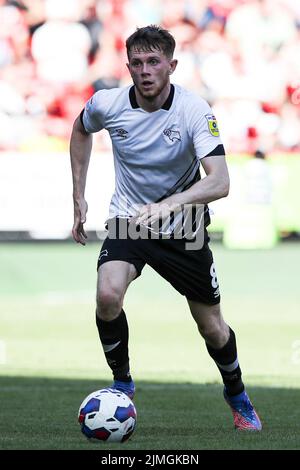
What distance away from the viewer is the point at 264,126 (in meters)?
17.3

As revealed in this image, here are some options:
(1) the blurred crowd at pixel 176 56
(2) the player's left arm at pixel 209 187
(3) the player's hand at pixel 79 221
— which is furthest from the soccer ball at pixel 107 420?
(1) the blurred crowd at pixel 176 56

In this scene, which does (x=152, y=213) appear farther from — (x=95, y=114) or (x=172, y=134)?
(x=95, y=114)

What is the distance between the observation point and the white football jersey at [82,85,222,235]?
6.16m

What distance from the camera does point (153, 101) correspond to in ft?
20.3

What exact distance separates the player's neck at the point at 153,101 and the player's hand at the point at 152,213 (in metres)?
0.84

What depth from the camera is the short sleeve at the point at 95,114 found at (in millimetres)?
6395

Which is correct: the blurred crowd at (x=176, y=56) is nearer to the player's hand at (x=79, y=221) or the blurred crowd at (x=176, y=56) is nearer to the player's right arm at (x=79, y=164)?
the player's right arm at (x=79, y=164)

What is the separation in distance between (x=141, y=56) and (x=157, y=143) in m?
0.51

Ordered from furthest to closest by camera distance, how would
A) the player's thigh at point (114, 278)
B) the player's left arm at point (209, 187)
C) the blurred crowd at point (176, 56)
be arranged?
the blurred crowd at point (176, 56)
the player's thigh at point (114, 278)
the player's left arm at point (209, 187)

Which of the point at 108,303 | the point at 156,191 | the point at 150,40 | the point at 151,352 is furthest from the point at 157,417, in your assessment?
the point at 151,352

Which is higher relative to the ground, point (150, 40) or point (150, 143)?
point (150, 40)

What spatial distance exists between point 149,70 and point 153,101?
0.21 meters

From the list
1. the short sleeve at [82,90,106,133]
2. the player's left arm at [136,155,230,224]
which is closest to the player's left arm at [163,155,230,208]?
the player's left arm at [136,155,230,224]
